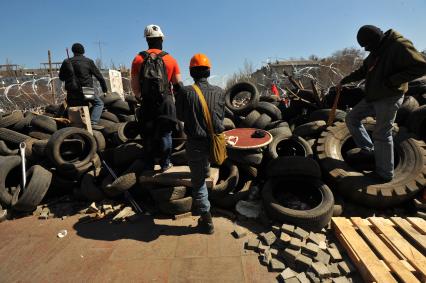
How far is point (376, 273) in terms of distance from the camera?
260cm

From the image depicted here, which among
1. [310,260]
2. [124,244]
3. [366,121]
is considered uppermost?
[366,121]

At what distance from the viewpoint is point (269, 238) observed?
3342 millimetres

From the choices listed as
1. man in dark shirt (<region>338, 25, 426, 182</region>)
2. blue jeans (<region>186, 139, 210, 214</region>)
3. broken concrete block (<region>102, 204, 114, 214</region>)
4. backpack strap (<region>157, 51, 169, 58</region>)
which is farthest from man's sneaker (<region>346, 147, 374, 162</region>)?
broken concrete block (<region>102, 204, 114, 214</region>)

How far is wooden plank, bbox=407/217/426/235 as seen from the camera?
10.8 ft

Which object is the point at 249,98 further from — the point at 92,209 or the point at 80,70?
the point at 92,209

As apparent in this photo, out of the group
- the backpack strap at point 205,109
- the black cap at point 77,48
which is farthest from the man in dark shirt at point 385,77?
the black cap at point 77,48

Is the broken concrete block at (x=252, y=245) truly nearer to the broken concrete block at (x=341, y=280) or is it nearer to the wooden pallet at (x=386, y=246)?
the broken concrete block at (x=341, y=280)

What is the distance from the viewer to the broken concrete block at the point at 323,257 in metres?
2.92

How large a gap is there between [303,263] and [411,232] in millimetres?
1480

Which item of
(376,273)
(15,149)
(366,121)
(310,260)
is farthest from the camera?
(15,149)

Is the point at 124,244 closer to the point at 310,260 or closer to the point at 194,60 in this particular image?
the point at 310,260

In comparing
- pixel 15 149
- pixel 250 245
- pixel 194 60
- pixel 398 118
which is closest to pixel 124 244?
pixel 250 245

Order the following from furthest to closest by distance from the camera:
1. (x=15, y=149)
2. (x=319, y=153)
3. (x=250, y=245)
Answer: (x=15, y=149) < (x=319, y=153) < (x=250, y=245)

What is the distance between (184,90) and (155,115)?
1134 millimetres
